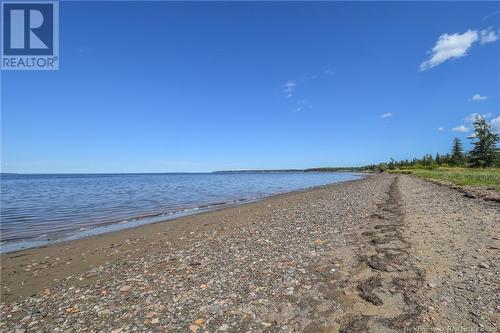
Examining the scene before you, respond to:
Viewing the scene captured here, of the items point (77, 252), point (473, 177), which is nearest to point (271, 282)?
point (77, 252)

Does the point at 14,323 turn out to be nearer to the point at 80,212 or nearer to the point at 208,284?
the point at 208,284

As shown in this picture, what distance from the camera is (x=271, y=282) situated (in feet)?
22.5

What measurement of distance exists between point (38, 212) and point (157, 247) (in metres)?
17.3

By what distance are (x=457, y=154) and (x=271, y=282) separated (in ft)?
420

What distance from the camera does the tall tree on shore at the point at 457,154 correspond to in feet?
337

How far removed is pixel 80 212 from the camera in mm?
22281

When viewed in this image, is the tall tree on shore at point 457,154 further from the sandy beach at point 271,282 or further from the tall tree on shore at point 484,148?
the sandy beach at point 271,282

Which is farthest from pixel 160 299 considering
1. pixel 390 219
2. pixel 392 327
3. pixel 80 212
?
pixel 80 212

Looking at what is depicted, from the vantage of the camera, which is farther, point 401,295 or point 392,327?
point 401,295

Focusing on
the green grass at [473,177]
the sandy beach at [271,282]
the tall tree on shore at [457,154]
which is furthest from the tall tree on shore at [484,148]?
the sandy beach at [271,282]

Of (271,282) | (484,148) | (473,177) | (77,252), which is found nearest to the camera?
(271,282)

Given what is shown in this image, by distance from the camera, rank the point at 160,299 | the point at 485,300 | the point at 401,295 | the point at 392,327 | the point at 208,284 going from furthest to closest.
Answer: the point at 208,284 < the point at 160,299 < the point at 401,295 < the point at 485,300 < the point at 392,327

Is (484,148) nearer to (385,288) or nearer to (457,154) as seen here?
(457,154)

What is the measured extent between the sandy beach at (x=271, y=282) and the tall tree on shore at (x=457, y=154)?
114150 millimetres
